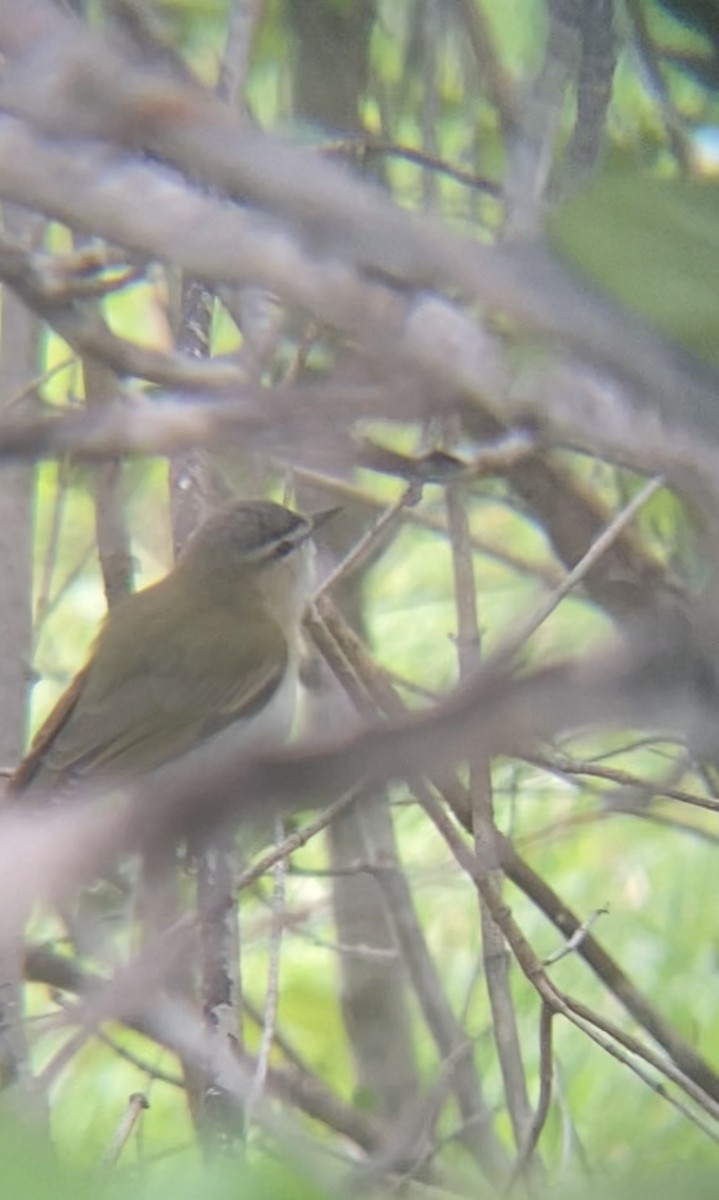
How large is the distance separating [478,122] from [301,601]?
4.63ft

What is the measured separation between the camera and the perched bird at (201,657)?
372cm

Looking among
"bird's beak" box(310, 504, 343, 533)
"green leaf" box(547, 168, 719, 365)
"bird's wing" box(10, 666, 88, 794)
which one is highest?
"bird's beak" box(310, 504, 343, 533)

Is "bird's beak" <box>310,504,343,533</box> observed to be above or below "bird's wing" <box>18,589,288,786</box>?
above

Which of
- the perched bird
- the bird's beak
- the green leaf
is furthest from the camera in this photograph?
the perched bird

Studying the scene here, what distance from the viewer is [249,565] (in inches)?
167

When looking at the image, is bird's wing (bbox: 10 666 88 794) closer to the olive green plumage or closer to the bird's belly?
the olive green plumage

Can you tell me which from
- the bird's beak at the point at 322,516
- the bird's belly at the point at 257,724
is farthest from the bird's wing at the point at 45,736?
the bird's beak at the point at 322,516

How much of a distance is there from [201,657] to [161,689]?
17 centimetres

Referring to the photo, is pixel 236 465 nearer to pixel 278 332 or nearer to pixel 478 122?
pixel 478 122

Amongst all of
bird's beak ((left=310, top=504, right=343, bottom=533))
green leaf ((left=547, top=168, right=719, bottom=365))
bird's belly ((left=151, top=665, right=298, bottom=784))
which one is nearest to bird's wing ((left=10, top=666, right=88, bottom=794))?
bird's belly ((left=151, top=665, right=298, bottom=784))

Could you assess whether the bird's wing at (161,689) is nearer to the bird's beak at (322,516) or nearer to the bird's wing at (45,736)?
the bird's wing at (45,736)

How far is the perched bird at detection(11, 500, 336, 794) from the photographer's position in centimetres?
372

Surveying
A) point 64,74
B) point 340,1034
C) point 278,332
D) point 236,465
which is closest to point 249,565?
point 236,465

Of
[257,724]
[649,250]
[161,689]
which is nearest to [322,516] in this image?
[257,724]
